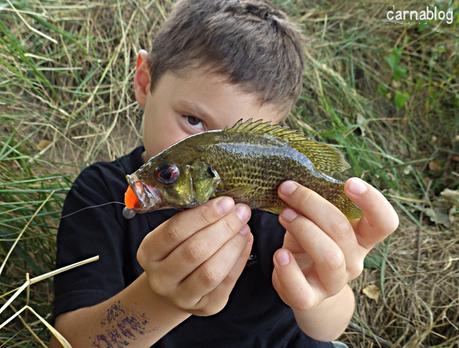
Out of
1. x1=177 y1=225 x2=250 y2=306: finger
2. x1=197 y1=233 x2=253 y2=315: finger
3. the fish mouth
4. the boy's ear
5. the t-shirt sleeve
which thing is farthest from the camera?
the boy's ear

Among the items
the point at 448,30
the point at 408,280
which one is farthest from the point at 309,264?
the point at 448,30

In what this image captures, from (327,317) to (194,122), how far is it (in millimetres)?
948

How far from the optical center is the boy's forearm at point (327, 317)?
191 centimetres

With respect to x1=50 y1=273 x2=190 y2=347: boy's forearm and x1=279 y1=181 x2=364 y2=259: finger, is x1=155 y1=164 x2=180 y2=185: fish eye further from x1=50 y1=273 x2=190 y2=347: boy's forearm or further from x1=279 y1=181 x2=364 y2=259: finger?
x1=50 y1=273 x2=190 y2=347: boy's forearm

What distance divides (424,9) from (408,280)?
95.0 inches

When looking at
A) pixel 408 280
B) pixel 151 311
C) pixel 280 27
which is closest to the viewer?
pixel 151 311

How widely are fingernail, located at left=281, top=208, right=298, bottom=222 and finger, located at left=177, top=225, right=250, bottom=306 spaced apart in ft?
0.38

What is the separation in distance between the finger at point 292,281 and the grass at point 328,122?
124cm

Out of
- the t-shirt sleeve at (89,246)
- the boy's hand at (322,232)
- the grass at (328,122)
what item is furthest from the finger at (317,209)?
the grass at (328,122)

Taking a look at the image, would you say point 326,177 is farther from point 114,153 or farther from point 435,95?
point 435,95

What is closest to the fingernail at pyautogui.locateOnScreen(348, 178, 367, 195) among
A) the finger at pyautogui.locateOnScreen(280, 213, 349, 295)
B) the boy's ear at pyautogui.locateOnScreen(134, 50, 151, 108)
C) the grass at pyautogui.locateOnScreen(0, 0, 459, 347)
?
the finger at pyautogui.locateOnScreen(280, 213, 349, 295)

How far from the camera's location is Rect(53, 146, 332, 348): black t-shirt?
75.0 inches

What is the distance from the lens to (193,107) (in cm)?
183

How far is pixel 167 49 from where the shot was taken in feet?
6.72
